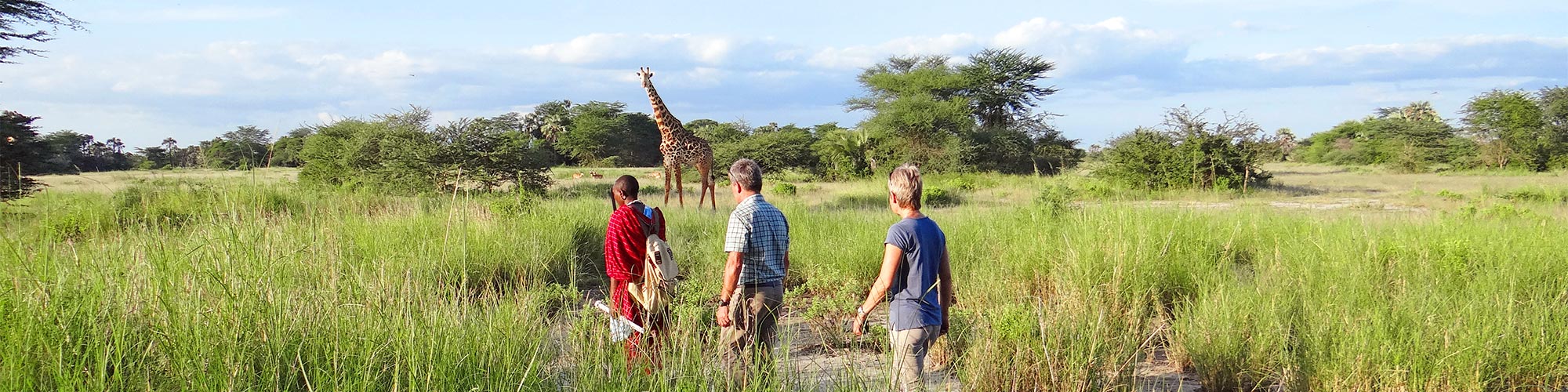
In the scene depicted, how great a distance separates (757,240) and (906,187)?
76 centimetres

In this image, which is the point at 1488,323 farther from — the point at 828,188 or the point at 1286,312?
the point at 828,188

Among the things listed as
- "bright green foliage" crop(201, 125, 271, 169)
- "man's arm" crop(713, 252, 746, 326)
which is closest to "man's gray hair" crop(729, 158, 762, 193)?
"man's arm" crop(713, 252, 746, 326)

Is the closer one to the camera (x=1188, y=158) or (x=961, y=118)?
(x=1188, y=158)

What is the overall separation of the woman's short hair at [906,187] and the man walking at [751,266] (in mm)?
606

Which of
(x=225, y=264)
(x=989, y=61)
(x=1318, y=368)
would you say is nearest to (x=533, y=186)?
(x=225, y=264)

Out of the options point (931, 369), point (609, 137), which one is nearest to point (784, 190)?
point (931, 369)

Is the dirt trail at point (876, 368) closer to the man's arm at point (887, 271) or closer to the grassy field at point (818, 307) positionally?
the grassy field at point (818, 307)

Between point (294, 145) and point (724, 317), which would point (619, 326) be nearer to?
point (724, 317)

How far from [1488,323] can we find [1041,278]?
8.02ft

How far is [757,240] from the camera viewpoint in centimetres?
380

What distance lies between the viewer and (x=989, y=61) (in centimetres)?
3119

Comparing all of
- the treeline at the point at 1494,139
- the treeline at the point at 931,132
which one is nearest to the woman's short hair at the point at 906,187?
the treeline at the point at 931,132

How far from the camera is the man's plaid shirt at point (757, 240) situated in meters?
3.75

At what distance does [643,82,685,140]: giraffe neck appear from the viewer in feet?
42.1
